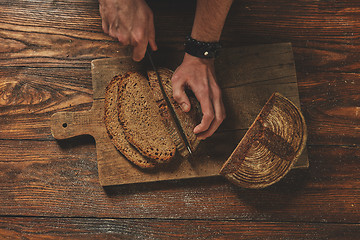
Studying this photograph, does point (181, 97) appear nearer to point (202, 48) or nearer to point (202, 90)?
point (202, 90)

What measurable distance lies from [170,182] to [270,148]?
1.92 ft

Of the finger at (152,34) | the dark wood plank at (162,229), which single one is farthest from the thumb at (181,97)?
the dark wood plank at (162,229)

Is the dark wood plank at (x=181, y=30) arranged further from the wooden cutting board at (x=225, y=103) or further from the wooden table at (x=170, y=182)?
the wooden cutting board at (x=225, y=103)

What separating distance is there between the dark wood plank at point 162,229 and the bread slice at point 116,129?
0.38m

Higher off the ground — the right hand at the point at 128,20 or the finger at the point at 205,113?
the right hand at the point at 128,20

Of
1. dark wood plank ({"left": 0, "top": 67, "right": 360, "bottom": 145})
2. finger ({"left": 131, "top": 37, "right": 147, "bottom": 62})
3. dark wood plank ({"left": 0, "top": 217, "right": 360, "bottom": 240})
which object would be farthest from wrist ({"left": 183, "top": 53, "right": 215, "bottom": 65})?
dark wood plank ({"left": 0, "top": 217, "right": 360, "bottom": 240})

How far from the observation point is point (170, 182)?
5.22 feet

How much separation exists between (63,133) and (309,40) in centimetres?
155

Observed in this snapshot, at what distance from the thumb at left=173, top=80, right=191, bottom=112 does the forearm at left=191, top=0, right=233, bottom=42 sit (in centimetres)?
28

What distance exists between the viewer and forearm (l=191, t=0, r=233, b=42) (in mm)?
1364

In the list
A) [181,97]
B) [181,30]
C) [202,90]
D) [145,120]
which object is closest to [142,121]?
[145,120]

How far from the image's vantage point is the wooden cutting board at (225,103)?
1524mm

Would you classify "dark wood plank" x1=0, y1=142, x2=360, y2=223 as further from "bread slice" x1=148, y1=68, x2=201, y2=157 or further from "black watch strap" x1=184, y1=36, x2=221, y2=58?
"black watch strap" x1=184, y1=36, x2=221, y2=58

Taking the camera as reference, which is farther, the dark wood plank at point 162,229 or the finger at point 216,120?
the dark wood plank at point 162,229
